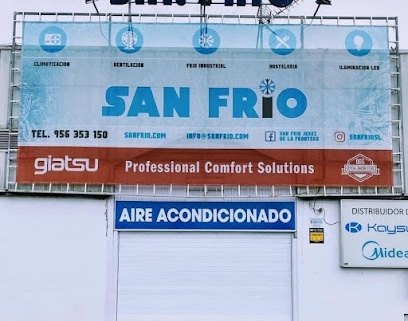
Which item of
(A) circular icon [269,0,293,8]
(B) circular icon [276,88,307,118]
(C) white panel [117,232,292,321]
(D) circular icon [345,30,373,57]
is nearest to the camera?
(C) white panel [117,232,292,321]

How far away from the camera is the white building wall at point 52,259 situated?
13609 millimetres

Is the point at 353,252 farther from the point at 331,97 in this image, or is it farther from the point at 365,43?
the point at 365,43

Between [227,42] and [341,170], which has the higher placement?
[227,42]

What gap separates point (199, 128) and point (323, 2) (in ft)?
13.4

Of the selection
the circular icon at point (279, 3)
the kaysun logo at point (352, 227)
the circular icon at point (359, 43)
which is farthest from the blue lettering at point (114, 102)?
the kaysun logo at point (352, 227)

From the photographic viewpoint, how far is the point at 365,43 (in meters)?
14.6

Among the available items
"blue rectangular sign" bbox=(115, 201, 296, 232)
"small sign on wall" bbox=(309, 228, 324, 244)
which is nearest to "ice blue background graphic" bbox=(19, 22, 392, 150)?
"blue rectangular sign" bbox=(115, 201, 296, 232)

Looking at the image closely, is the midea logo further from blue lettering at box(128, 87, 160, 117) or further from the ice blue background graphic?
blue lettering at box(128, 87, 160, 117)

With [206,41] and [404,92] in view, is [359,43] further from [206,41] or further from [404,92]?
[206,41]

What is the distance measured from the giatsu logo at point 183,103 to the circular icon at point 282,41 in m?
1.03

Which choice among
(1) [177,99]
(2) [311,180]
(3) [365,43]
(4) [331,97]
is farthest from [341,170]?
(1) [177,99]

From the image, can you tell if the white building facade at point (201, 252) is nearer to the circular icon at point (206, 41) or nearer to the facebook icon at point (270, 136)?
the facebook icon at point (270, 136)

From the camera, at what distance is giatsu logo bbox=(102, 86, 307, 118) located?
14180 mm

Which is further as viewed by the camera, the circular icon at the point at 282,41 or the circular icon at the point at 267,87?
the circular icon at the point at 282,41
